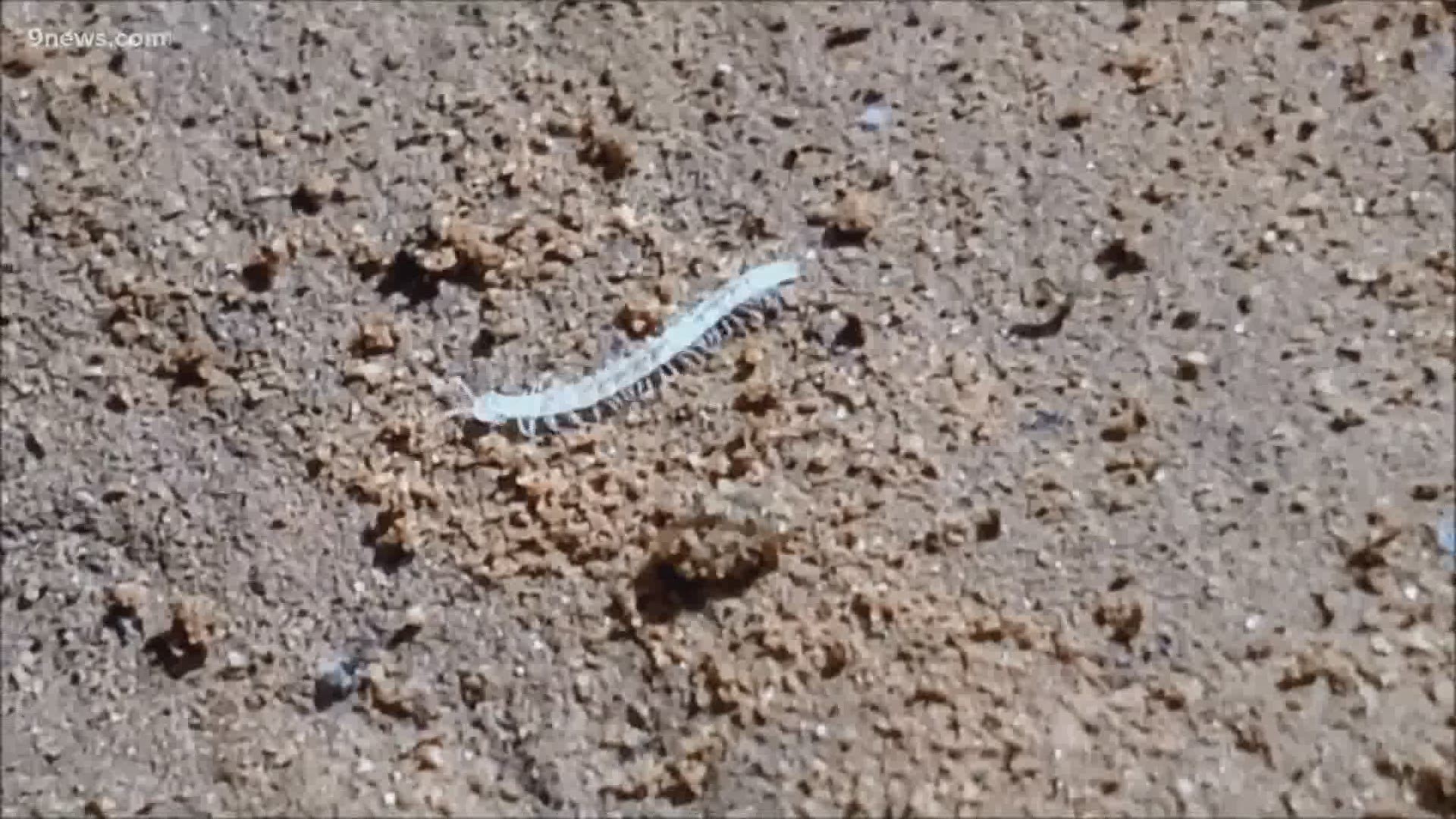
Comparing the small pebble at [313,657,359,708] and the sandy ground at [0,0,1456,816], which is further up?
the sandy ground at [0,0,1456,816]

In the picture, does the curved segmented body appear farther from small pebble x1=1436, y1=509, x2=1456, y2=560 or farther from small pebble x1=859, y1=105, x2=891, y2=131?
small pebble x1=1436, y1=509, x2=1456, y2=560

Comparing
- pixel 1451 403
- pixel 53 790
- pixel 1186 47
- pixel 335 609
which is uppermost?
pixel 1186 47

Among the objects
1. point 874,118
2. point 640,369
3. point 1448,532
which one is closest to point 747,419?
point 640,369

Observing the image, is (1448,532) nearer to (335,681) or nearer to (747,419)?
(747,419)

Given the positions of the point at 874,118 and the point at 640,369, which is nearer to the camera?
the point at 640,369

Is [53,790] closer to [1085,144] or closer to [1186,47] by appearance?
[1085,144]

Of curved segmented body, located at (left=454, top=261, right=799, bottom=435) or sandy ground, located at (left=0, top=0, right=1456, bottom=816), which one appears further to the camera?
curved segmented body, located at (left=454, top=261, right=799, bottom=435)

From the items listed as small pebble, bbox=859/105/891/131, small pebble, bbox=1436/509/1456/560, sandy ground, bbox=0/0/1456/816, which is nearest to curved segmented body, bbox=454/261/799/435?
sandy ground, bbox=0/0/1456/816

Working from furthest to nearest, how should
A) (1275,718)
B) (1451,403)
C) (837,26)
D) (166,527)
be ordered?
(837,26), (166,527), (1451,403), (1275,718)

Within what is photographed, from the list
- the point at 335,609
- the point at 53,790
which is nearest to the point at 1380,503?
the point at 335,609
